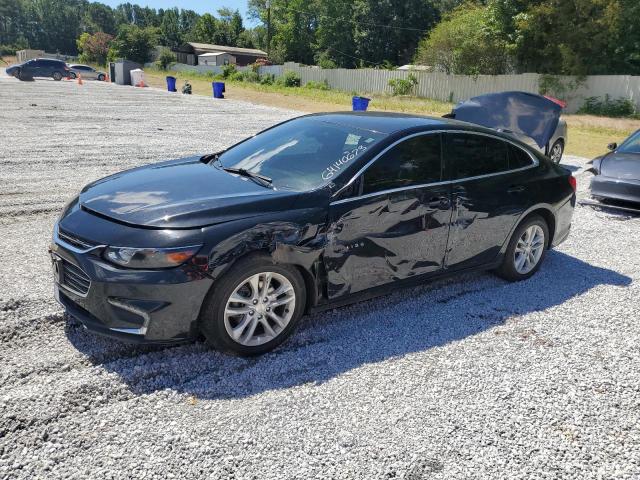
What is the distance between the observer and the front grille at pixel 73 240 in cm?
344

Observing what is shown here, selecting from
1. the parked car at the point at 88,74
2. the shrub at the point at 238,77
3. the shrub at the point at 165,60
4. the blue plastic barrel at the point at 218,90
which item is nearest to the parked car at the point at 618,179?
the blue plastic barrel at the point at 218,90

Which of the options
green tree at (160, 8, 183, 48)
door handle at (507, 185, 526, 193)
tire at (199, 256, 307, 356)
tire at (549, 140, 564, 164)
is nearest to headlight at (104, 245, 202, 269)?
tire at (199, 256, 307, 356)

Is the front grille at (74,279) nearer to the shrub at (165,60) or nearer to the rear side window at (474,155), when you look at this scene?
the rear side window at (474,155)

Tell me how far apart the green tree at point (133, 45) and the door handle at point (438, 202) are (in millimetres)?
70318

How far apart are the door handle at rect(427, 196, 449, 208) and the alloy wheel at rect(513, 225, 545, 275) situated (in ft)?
3.92

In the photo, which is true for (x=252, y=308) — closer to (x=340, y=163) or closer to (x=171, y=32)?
(x=340, y=163)

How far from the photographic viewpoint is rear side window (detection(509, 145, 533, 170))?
205 inches

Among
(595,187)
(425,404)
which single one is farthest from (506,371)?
(595,187)

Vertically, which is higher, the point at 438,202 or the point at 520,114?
the point at 520,114

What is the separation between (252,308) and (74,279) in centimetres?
116

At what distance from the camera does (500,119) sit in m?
11.2

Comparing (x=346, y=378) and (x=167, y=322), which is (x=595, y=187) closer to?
(x=346, y=378)

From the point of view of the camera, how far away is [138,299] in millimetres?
3289

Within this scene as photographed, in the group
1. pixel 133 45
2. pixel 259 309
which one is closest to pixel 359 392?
pixel 259 309
